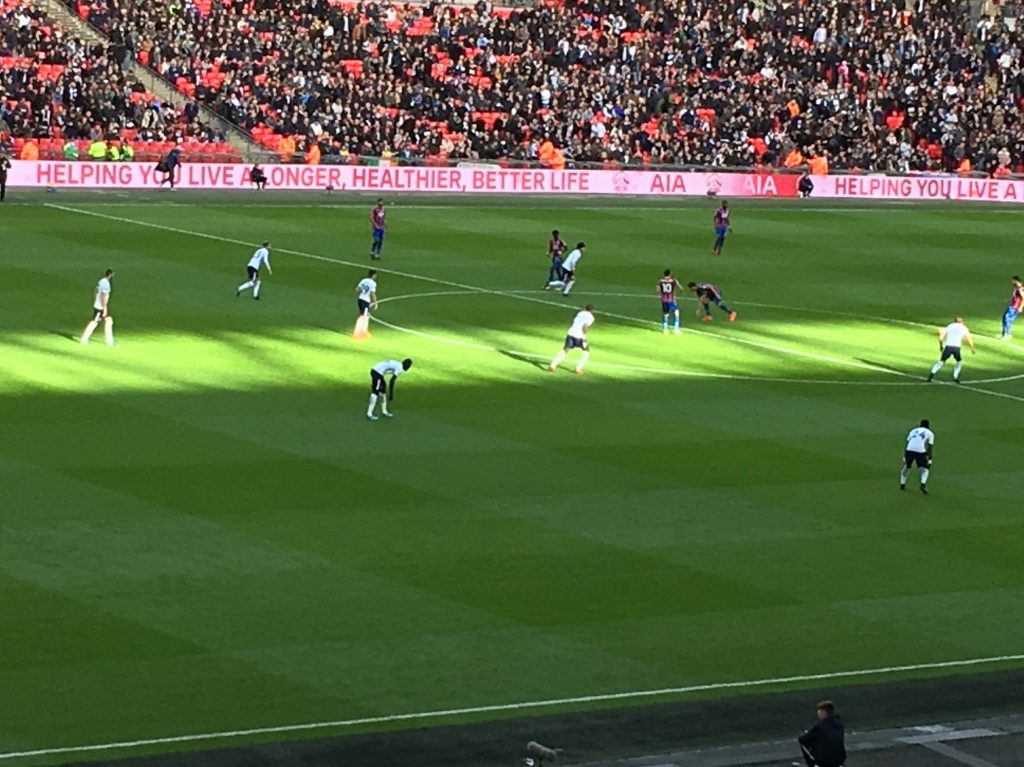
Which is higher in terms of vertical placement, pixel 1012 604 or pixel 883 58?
pixel 883 58

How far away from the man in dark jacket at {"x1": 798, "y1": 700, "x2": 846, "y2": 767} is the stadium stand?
61.3m

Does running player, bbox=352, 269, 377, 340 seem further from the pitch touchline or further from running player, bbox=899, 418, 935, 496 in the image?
running player, bbox=899, 418, 935, 496

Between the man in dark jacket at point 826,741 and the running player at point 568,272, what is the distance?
39762 millimetres

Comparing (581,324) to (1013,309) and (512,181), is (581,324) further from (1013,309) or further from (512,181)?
(512,181)

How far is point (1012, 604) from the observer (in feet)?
115

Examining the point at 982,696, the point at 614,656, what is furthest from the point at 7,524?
the point at 982,696

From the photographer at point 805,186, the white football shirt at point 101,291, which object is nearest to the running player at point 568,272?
the white football shirt at point 101,291

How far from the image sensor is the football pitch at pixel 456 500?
2925 cm

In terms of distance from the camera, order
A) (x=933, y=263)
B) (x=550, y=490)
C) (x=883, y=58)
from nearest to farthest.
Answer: (x=550, y=490) < (x=933, y=263) < (x=883, y=58)

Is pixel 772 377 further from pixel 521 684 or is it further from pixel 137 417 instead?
pixel 521 684

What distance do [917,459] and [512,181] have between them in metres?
51.3

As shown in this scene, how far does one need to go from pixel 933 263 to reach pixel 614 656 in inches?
1985

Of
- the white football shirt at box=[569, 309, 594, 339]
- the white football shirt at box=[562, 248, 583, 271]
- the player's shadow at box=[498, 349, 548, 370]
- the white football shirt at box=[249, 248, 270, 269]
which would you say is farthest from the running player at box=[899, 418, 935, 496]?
the white football shirt at box=[562, 248, 583, 271]

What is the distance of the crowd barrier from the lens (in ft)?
270
